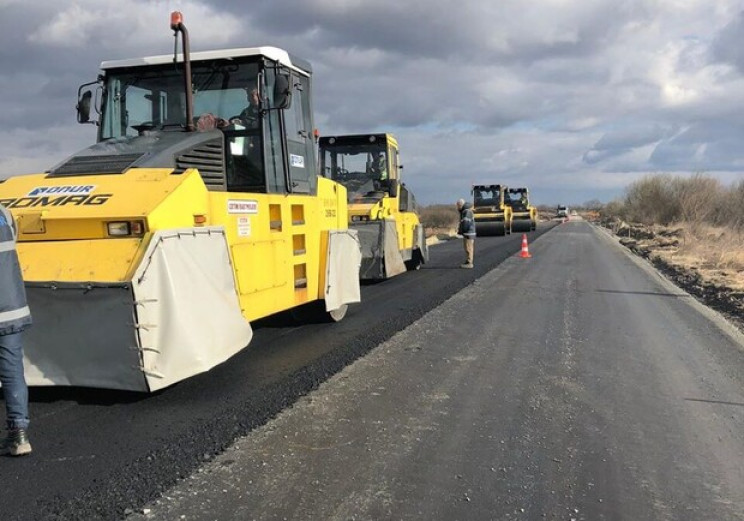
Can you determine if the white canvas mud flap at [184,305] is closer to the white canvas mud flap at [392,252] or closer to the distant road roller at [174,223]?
the distant road roller at [174,223]

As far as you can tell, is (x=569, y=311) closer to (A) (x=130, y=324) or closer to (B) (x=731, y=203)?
(A) (x=130, y=324)

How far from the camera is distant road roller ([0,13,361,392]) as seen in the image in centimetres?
453

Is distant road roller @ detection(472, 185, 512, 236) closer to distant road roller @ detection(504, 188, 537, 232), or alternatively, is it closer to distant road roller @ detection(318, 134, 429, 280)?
distant road roller @ detection(504, 188, 537, 232)

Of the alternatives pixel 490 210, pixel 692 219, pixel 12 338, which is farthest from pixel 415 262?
pixel 692 219

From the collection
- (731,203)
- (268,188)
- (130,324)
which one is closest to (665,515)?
(130,324)

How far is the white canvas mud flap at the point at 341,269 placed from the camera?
304 inches

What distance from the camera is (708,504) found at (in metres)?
3.31

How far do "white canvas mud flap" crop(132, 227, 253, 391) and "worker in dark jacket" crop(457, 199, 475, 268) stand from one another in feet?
35.8

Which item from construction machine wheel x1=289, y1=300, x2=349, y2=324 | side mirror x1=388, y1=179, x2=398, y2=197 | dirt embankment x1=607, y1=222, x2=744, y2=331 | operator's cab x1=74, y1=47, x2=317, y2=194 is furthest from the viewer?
side mirror x1=388, y1=179, x2=398, y2=197

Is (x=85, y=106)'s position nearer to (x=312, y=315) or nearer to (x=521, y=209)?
(x=312, y=315)

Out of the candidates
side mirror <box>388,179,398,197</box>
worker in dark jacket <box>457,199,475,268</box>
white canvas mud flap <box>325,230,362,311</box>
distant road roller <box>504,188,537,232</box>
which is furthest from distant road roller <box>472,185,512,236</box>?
white canvas mud flap <box>325,230,362,311</box>

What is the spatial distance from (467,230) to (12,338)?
42.8 feet

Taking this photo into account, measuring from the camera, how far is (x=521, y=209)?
39375 mm

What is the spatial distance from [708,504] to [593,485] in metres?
0.57
